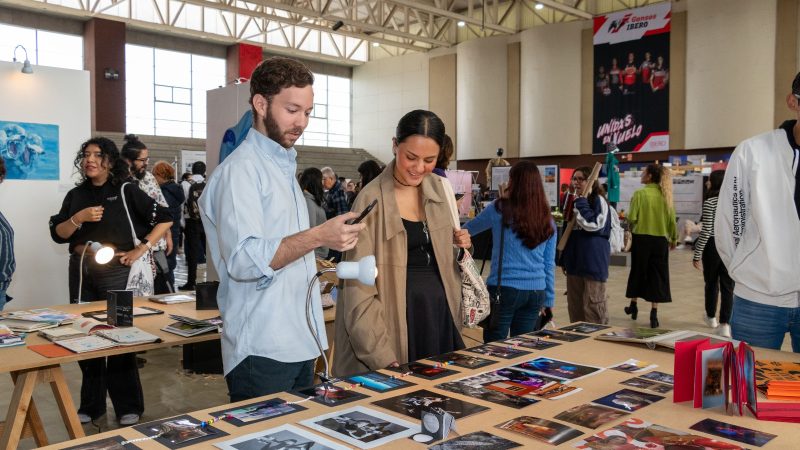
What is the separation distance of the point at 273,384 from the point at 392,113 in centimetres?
1987

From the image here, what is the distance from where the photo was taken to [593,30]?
16.2 metres

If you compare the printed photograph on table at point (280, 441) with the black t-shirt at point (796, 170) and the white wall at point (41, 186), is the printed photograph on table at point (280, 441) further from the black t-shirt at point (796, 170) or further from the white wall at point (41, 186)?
the white wall at point (41, 186)

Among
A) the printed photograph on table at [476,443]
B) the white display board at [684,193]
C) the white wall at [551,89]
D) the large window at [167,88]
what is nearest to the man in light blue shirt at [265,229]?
the printed photograph on table at [476,443]

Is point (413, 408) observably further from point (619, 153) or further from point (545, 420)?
point (619, 153)

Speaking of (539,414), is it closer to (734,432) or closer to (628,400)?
(628,400)

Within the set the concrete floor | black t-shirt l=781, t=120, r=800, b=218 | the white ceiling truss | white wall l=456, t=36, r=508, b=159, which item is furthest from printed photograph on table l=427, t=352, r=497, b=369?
Answer: white wall l=456, t=36, r=508, b=159

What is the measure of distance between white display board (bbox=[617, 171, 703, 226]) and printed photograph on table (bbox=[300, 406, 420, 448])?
13079 millimetres

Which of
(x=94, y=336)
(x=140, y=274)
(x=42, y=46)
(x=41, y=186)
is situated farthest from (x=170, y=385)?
(x=42, y=46)

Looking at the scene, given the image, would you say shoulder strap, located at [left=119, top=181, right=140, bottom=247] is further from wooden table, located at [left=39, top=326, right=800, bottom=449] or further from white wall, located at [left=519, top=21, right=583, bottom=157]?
white wall, located at [left=519, top=21, right=583, bottom=157]

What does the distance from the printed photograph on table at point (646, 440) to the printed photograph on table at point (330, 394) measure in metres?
0.56

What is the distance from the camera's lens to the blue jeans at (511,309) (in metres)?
3.61

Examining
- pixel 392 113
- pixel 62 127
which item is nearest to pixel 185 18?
pixel 392 113

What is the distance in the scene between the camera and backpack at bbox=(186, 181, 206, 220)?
751 cm

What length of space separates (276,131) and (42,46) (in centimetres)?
1686
